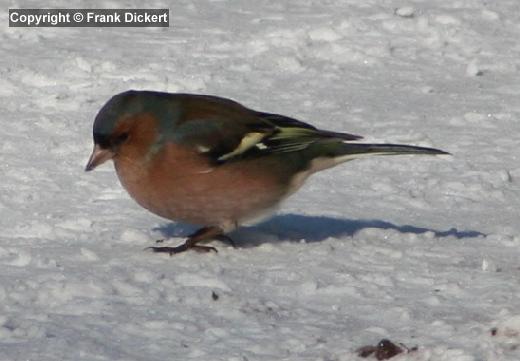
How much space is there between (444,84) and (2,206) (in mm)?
3458

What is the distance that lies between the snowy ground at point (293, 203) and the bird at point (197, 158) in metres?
0.20

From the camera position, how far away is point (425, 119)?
27.7ft

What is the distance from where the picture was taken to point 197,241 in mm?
6266

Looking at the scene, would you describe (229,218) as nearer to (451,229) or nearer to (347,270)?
(347,270)

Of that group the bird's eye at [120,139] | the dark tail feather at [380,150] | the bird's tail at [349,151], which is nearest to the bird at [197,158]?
the bird's eye at [120,139]

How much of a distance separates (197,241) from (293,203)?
1031 mm

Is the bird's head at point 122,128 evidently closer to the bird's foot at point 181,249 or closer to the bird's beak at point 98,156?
the bird's beak at point 98,156

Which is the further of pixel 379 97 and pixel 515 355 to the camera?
pixel 379 97

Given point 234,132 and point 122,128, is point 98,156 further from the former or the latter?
point 234,132

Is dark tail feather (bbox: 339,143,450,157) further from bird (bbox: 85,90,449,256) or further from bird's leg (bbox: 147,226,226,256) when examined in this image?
bird's leg (bbox: 147,226,226,256)

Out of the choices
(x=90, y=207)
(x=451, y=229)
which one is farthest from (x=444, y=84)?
(x=90, y=207)

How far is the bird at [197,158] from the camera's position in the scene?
20.1 feet

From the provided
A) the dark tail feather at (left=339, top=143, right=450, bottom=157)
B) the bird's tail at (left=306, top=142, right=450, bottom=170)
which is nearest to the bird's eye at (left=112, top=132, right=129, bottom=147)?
the bird's tail at (left=306, top=142, right=450, bottom=170)

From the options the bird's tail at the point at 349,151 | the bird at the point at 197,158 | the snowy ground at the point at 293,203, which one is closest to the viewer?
the snowy ground at the point at 293,203
